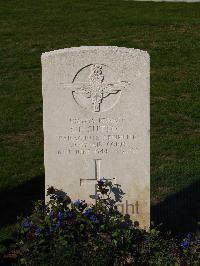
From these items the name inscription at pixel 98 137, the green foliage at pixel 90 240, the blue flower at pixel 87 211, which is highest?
the name inscription at pixel 98 137

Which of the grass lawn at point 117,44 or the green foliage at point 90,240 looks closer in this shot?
the green foliage at point 90,240

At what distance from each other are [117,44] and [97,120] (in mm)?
8631

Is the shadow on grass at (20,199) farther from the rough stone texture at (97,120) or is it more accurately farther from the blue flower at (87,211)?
the blue flower at (87,211)

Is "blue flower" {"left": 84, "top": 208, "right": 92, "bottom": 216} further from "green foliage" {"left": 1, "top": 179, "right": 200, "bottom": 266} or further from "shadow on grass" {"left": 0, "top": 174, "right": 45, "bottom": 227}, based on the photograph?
"shadow on grass" {"left": 0, "top": 174, "right": 45, "bottom": 227}

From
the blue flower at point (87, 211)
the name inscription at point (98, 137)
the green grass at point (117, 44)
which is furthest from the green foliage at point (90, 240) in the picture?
the green grass at point (117, 44)

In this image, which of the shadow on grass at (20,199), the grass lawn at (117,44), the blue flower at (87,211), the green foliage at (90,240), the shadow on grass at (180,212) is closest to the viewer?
the green foliage at (90,240)

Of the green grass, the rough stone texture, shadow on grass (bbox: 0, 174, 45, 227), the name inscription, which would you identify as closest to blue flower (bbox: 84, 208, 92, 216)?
the rough stone texture

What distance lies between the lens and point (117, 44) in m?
15.2

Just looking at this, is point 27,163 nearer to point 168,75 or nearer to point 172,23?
point 168,75

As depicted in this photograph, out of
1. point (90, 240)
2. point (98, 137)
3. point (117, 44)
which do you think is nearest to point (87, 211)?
point (90, 240)

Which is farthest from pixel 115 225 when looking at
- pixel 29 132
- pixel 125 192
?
pixel 29 132

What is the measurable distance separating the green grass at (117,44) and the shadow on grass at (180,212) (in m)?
0.12

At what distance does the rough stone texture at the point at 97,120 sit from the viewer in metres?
6.62

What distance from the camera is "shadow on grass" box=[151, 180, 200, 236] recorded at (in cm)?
751
